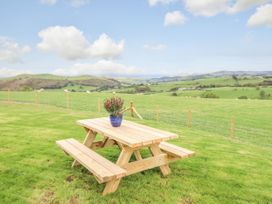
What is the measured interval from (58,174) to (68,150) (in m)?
0.53

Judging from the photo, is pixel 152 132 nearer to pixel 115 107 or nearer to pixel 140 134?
pixel 140 134

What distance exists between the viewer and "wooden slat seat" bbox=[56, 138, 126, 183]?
3.57 meters

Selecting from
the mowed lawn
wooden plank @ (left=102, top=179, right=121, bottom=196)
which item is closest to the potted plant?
the mowed lawn

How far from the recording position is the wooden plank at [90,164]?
3.53 m

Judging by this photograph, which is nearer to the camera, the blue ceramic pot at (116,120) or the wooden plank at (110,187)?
the wooden plank at (110,187)

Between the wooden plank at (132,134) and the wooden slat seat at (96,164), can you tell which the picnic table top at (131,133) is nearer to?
the wooden plank at (132,134)

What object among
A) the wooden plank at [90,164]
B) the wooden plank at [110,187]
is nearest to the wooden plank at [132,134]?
the wooden plank at [90,164]

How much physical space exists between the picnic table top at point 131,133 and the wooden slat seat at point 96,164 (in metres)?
0.45

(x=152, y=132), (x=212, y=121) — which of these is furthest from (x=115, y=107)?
(x=212, y=121)

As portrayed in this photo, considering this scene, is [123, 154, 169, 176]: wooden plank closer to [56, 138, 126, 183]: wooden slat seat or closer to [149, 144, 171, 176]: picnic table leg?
[149, 144, 171, 176]: picnic table leg

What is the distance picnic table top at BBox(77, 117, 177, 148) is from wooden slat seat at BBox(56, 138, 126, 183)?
0.45 metres

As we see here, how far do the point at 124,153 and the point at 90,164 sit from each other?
628 mm

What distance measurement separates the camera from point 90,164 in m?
4.00

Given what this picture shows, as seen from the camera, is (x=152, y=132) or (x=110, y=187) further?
(x=152, y=132)
